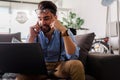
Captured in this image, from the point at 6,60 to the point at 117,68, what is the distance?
2.95 ft

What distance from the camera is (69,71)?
129 centimetres

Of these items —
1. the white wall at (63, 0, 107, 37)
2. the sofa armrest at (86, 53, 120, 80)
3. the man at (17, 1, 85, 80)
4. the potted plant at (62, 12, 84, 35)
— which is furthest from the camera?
the potted plant at (62, 12, 84, 35)

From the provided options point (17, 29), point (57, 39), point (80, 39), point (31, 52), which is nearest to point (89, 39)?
point (80, 39)

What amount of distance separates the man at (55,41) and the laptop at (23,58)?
0.17m

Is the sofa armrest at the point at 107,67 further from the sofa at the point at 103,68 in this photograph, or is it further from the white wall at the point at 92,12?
the white wall at the point at 92,12

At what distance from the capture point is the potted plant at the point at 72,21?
4968 mm

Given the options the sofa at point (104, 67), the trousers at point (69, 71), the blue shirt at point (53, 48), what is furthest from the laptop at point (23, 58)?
the sofa at point (104, 67)

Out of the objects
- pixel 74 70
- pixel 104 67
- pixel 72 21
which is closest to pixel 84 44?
pixel 104 67

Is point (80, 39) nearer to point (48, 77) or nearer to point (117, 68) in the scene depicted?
point (117, 68)

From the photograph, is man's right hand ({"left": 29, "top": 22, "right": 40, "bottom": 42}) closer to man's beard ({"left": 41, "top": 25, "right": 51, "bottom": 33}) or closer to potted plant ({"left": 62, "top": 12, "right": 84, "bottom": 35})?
man's beard ({"left": 41, "top": 25, "right": 51, "bottom": 33})

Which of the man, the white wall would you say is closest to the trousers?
the man

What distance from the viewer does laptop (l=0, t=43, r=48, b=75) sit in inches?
45.6

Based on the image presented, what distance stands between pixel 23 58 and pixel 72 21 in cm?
412

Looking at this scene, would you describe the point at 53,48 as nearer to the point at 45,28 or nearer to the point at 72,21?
the point at 45,28
